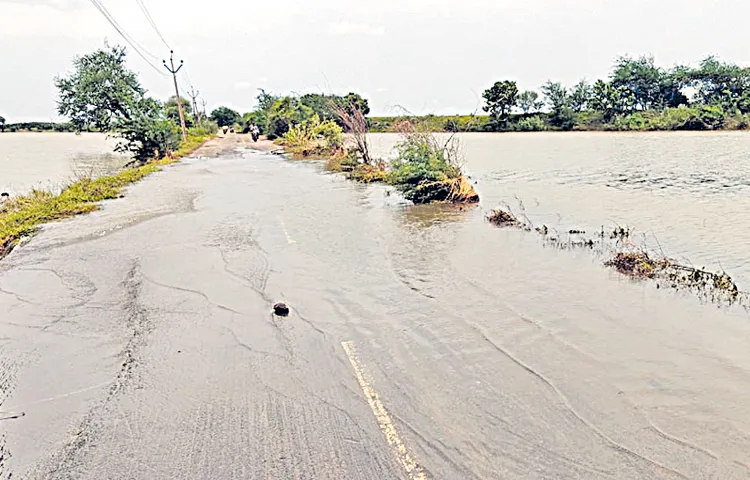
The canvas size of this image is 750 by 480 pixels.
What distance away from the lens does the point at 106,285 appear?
351 inches

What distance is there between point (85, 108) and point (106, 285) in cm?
3731

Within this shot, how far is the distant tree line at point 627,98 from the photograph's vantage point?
6875 centimetres

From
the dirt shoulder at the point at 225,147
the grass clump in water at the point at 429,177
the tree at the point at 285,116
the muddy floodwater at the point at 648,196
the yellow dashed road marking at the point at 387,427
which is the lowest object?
the muddy floodwater at the point at 648,196

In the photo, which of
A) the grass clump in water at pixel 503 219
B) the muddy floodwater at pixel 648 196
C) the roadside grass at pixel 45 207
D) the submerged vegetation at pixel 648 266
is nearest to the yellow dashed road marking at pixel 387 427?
the submerged vegetation at pixel 648 266

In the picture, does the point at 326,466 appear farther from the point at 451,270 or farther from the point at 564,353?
the point at 451,270

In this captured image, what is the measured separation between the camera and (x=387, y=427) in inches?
181

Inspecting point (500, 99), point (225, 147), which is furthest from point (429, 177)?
point (500, 99)

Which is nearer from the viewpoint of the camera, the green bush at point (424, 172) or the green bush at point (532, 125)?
the green bush at point (424, 172)

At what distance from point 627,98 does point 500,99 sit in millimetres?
16001

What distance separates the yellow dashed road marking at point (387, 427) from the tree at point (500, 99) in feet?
237

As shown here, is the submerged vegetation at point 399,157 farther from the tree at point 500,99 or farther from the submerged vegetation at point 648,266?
the tree at point 500,99

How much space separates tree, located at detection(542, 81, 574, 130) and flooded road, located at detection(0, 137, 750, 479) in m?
71.3

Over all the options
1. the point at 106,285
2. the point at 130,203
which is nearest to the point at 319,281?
the point at 106,285

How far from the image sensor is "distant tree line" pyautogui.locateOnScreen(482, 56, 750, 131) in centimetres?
6875
